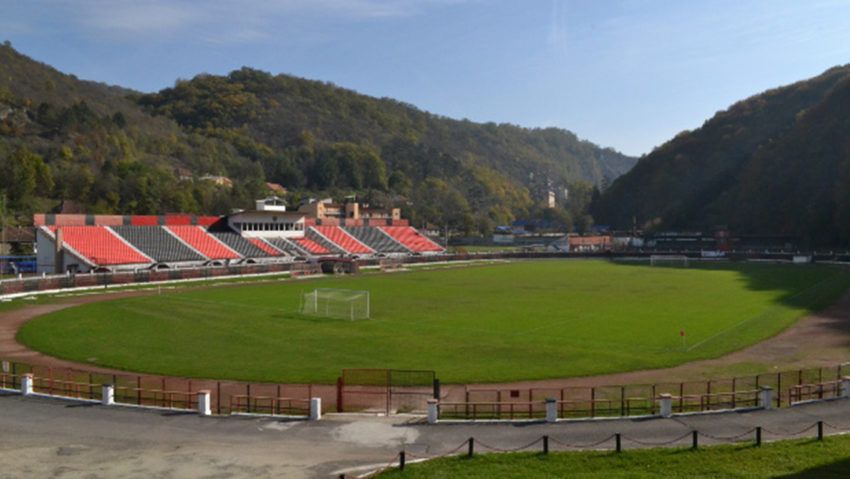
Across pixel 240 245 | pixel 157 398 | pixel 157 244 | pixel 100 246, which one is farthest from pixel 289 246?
pixel 157 398

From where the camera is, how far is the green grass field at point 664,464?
1425cm

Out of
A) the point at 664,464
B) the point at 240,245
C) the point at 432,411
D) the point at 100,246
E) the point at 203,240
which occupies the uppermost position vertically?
the point at 203,240

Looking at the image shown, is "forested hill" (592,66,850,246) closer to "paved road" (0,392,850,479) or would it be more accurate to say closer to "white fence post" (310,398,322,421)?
"paved road" (0,392,850,479)

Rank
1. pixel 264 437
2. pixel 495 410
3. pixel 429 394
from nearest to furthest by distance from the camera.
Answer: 1. pixel 264 437
2. pixel 495 410
3. pixel 429 394

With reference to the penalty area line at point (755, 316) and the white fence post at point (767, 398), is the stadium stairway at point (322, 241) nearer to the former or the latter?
the penalty area line at point (755, 316)

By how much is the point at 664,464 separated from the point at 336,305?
32760 mm

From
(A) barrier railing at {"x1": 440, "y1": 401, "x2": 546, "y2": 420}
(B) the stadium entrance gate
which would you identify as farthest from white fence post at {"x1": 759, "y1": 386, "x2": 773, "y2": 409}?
(B) the stadium entrance gate

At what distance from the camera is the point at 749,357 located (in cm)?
2823

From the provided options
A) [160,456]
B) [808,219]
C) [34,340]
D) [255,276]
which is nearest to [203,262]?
[255,276]

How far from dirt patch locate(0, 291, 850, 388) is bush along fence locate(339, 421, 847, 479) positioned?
6.58 m

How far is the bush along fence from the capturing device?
1590 cm

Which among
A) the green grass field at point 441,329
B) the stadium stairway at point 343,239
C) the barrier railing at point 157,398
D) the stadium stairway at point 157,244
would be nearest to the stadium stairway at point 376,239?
the stadium stairway at point 343,239

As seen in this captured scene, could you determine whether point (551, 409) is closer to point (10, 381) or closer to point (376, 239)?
point (10, 381)

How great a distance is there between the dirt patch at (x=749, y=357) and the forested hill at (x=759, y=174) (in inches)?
3487
